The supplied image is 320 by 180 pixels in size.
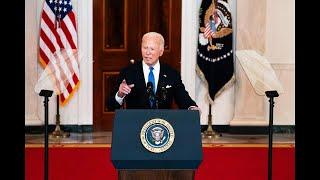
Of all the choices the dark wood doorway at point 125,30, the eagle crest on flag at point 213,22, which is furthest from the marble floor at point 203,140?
the eagle crest on flag at point 213,22

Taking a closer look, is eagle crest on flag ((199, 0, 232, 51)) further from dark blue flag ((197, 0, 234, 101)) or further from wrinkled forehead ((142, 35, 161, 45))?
wrinkled forehead ((142, 35, 161, 45))

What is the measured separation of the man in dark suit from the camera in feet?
13.4

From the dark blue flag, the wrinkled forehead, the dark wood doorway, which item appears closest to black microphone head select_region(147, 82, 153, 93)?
the wrinkled forehead

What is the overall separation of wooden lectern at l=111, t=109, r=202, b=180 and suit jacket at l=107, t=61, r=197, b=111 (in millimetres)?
630

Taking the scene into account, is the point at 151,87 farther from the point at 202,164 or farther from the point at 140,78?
the point at 202,164

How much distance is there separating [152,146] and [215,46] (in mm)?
4897

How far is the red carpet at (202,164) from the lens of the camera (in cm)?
594

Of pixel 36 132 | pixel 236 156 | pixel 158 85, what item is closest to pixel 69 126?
pixel 36 132

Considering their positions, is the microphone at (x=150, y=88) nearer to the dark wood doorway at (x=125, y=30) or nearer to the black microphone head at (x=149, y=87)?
the black microphone head at (x=149, y=87)

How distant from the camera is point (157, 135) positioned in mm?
3457

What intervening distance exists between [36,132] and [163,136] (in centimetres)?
492

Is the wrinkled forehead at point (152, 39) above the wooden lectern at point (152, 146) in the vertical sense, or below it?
above

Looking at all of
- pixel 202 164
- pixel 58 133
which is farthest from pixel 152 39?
pixel 58 133

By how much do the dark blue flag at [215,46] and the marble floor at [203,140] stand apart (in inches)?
29.9
